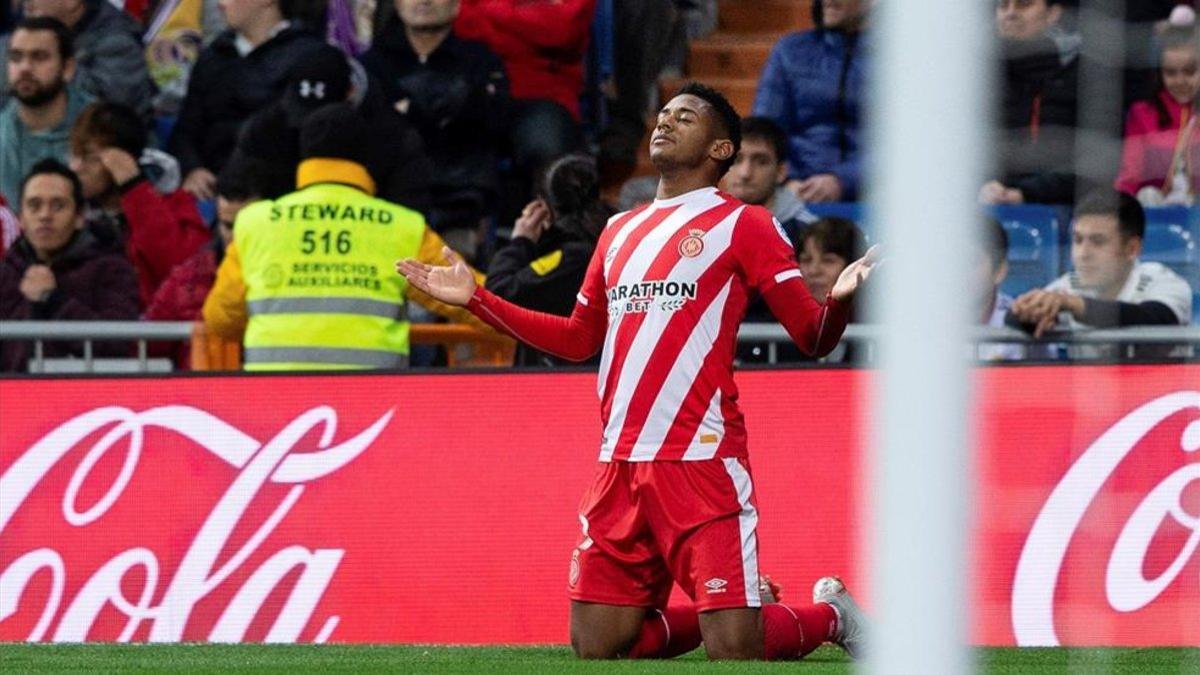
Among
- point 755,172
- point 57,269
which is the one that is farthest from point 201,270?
point 755,172

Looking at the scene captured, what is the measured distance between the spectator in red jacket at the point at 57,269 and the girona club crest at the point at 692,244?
3726mm

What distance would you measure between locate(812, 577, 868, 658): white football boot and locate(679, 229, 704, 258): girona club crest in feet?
3.96

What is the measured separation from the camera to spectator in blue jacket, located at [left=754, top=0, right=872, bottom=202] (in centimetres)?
1105

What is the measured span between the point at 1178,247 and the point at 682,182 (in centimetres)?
266

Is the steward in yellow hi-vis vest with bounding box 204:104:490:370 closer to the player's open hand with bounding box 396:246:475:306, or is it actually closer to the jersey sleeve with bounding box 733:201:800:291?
the player's open hand with bounding box 396:246:475:306

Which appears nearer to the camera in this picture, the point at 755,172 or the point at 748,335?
the point at 748,335

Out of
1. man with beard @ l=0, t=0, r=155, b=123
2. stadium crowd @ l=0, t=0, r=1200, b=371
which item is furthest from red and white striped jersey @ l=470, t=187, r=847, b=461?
man with beard @ l=0, t=0, r=155, b=123

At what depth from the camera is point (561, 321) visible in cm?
767

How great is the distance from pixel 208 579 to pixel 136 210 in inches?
93.1

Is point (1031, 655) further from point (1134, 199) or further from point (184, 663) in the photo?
point (184, 663)

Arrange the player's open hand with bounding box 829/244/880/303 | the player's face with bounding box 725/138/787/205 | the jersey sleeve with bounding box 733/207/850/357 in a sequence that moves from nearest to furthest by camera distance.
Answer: the player's open hand with bounding box 829/244/880/303 < the jersey sleeve with bounding box 733/207/850/357 < the player's face with bounding box 725/138/787/205

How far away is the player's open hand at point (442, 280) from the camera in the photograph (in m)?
7.52

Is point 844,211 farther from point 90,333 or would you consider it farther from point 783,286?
point 783,286

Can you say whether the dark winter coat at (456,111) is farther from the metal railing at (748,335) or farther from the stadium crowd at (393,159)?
the metal railing at (748,335)
